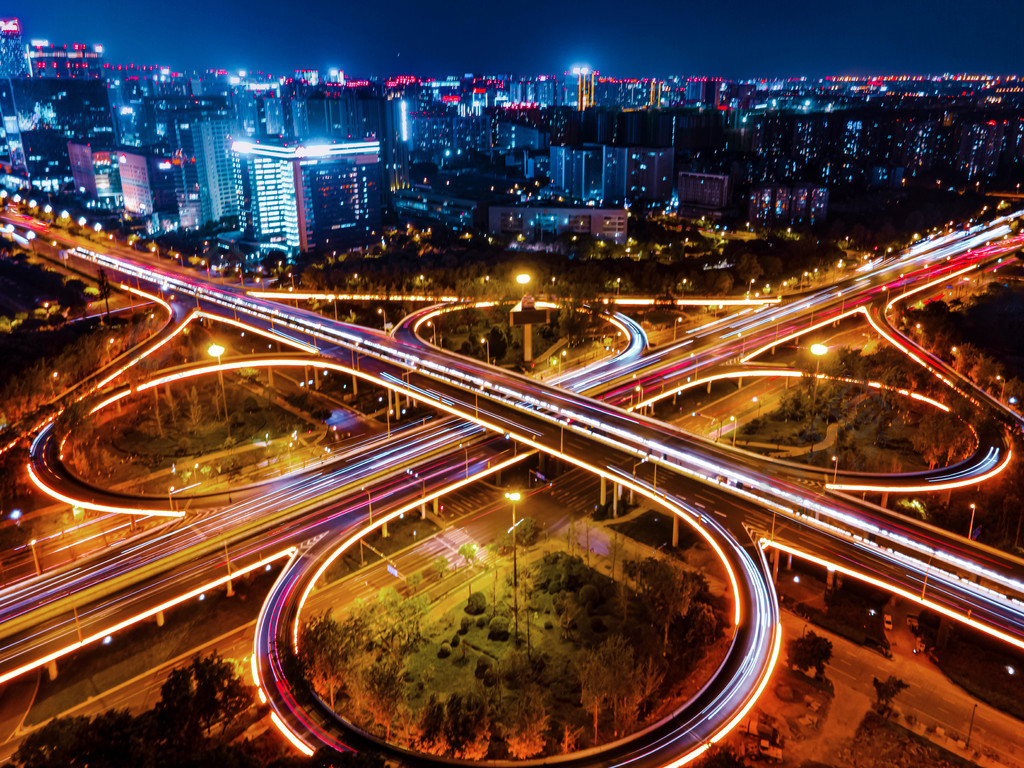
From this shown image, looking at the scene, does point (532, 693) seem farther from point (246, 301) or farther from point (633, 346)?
point (246, 301)

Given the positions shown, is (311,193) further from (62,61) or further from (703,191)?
(62,61)

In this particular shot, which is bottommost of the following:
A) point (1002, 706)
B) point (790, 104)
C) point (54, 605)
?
point (1002, 706)

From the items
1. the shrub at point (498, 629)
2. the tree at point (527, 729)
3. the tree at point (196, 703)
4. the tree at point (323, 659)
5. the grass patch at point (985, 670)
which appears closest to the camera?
the tree at point (196, 703)

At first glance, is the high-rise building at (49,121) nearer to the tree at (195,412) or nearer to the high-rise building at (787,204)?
the tree at (195,412)

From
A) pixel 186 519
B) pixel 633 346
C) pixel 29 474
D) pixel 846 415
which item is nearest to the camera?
pixel 186 519

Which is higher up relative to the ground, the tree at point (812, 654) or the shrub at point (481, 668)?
the tree at point (812, 654)

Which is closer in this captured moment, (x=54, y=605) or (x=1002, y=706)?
(x=1002, y=706)

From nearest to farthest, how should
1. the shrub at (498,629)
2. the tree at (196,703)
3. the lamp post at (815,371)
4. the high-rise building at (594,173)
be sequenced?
1. the tree at (196,703)
2. the shrub at (498,629)
3. the lamp post at (815,371)
4. the high-rise building at (594,173)

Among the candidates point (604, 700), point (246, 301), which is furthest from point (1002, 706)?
point (246, 301)

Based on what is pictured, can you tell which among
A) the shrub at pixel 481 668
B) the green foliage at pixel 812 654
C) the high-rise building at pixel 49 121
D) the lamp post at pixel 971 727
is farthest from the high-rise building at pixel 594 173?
the lamp post at pixel 971 727
